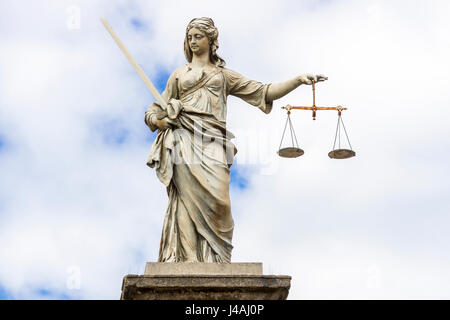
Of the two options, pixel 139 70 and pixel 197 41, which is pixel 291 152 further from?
pixel 139 70

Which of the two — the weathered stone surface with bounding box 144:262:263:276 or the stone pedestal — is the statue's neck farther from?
the stone pedestal

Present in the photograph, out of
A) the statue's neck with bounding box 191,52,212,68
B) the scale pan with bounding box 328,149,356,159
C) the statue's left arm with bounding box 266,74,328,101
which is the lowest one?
the statue's left arm with bounding box 266,74,328,101

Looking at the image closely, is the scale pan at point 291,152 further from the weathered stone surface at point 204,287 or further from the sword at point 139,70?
the weathered stone surface at point 204,287

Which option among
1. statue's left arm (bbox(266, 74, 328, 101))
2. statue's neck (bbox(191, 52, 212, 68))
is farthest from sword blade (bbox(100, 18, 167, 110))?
statue's left arm (bbox(266, 74, 328, 101))

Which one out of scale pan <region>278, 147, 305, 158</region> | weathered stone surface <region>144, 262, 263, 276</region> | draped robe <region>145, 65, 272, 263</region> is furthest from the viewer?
scale pan <region>278, 147, 305, 158</region>

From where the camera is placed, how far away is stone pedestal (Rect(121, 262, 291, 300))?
38.3 ft

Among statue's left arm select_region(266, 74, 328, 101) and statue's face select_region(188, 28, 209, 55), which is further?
statue's face select_region(188, 28, 209, 55)

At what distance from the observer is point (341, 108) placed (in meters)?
15.2

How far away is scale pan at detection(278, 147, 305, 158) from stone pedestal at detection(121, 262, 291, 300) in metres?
5.24

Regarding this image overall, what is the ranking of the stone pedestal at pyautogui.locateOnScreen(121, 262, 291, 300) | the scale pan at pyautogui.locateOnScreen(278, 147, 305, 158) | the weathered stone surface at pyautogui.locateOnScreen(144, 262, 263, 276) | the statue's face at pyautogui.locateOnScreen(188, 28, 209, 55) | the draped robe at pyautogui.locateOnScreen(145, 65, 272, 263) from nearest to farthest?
the stone pedestal at pyautogui.locateOnScreen(121, 262, 291, 300) → the weathered stone surface at pyautogui.locateOnScreen(144, 262, 263, 276) → the draped robe at pyautogui.locateOnScreen(145, 65, 272, 263) → the statue's face at pyautogui.locateOnScreen(188, 28, 209, 55) → the scale pan at pyautogui.locateOnScreen(278, 147, 305, 158)

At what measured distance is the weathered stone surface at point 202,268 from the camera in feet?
40.1

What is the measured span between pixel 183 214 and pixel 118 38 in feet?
9.18

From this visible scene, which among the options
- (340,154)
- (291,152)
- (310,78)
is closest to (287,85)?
(310,78)
